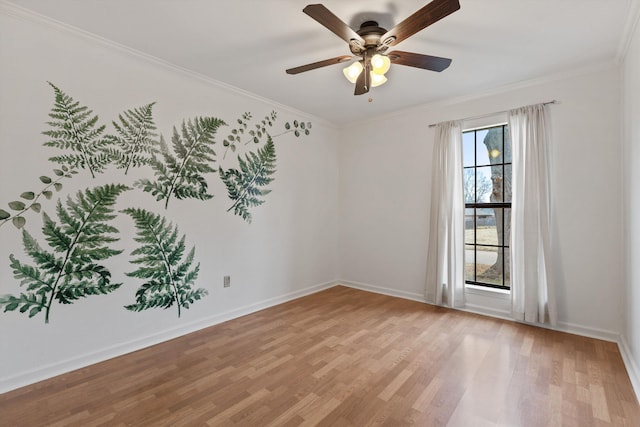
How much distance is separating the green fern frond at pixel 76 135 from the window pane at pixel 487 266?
13.8ft

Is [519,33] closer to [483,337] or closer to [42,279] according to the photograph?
[483,337]

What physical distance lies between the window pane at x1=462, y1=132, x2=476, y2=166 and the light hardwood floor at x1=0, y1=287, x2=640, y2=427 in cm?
200

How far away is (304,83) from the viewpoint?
3.36 metres

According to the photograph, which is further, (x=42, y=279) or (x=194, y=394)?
(x=42, y=279)

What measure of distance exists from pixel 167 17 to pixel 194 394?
2740 millimetres

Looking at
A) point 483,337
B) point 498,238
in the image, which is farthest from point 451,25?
point 483,337

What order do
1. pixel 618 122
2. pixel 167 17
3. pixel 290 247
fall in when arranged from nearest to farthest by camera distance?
pixel 167 17, pixel 618 122, pixel 290 247

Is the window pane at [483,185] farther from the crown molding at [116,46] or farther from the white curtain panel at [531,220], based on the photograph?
the crown molding at [116,46]

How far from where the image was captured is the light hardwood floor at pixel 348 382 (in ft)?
6.04

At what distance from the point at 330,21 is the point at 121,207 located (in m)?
2.30

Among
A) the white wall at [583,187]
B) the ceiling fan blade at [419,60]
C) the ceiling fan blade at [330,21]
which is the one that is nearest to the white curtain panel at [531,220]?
the white wall at [583,187]

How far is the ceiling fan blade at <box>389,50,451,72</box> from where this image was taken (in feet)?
7.35

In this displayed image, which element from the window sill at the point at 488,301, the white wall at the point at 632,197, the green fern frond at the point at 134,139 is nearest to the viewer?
the white wall at the point at 632,197

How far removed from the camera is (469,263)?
3.90 metres
